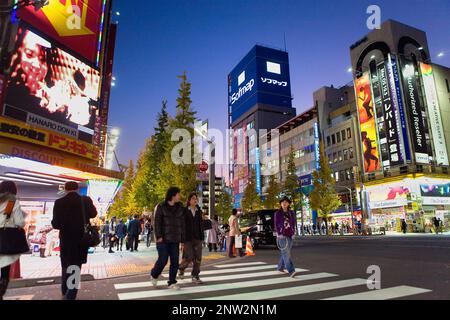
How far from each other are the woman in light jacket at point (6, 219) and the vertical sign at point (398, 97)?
39982 millimetres

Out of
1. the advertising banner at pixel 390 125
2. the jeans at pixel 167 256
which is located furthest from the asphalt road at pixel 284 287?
the advertising banner at pixel 390 125

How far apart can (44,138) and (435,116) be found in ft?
146

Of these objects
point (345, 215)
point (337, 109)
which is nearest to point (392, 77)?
point (337, 109)

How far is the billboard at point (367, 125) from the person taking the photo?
39812 millimetres

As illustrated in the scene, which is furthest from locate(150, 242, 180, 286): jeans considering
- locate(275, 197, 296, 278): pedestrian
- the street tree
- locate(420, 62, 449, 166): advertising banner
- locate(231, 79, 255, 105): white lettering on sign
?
locate(231, 79, 255, 105): white lettering on sign

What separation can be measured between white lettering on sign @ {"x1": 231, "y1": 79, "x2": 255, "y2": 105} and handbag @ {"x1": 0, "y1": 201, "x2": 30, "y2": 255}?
87381mm

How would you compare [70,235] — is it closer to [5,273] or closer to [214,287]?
[5,273]

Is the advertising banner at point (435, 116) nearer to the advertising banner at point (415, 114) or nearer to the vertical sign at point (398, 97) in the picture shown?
the advertising banner at point (415, 114)

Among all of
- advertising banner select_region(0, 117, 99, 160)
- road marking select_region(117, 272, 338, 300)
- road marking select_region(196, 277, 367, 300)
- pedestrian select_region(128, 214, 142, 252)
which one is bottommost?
road marking select_region(117, 272, 338, 300)

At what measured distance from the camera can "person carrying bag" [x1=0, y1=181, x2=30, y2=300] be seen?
4.48 m

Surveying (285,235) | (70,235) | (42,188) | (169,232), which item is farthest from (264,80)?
(70,235)

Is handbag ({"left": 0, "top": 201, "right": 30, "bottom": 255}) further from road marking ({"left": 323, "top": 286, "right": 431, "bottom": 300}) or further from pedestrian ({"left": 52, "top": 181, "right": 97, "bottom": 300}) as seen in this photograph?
road marking ({"left": 323, "top": 286, "right": 431, "bottom": 300})

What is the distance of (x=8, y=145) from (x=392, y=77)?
4091 cm

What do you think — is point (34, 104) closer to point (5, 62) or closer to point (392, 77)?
point (5, 62)
